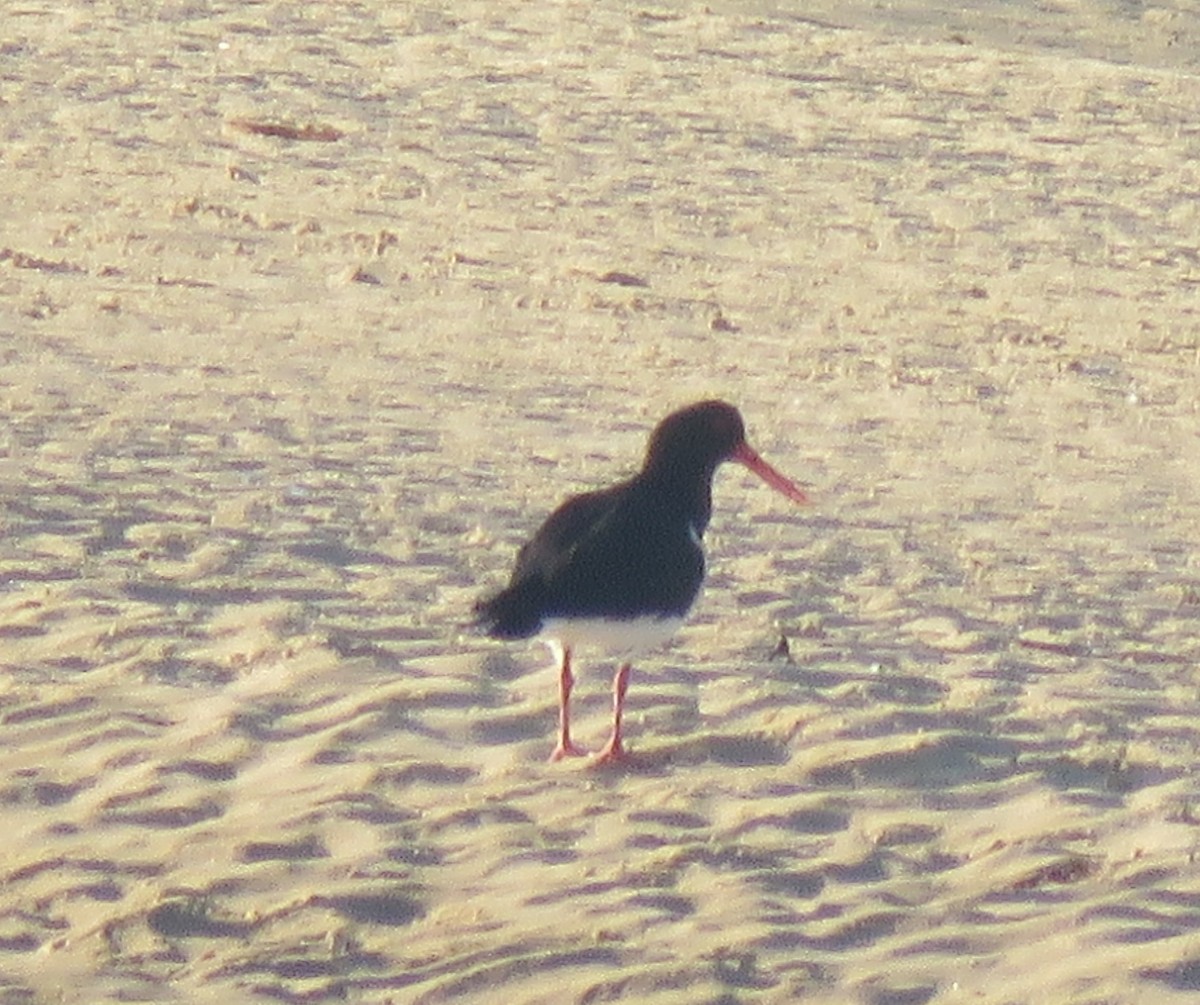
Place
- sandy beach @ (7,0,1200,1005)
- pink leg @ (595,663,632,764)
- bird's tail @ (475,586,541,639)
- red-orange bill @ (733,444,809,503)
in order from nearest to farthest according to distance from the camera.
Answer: sandy beach @ (7,0,1200,1005) < bird's tail @ (475,586,541,639) < pink leg @ (595,663,632,764) < red-orange bill @ (733,444,809,503)

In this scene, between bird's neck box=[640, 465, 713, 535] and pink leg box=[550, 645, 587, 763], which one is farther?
bird's neck box=[640, 465, 713, 535]

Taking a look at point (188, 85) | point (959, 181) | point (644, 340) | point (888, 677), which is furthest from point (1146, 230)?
point (888, 677)

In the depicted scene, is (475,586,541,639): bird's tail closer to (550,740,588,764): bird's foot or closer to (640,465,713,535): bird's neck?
(550,740,588,764): bird's foot

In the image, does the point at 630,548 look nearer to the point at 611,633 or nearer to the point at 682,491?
the point at 611,633

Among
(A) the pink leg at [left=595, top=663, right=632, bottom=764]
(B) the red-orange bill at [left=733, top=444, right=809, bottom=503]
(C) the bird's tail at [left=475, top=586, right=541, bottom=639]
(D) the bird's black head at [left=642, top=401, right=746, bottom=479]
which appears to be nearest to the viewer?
(C) the bird's tail at [left=475, top=586, right=541, bottom=639]

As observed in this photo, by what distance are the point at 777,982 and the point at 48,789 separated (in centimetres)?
187

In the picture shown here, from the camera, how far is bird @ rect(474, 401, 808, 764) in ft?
21.5

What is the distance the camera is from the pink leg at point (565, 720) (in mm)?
6820

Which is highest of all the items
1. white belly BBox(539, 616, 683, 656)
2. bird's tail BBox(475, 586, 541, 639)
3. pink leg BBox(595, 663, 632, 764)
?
bird's tail BBox(475, 586, 541, 639)

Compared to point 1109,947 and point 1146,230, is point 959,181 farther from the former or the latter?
point 1109,947

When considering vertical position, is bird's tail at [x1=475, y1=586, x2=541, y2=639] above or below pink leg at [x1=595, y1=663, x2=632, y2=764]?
above

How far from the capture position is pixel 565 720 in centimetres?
683

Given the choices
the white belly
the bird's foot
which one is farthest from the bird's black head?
the bird's foot

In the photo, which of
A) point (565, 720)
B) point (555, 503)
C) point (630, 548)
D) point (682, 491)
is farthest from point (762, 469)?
point (555, 503)
